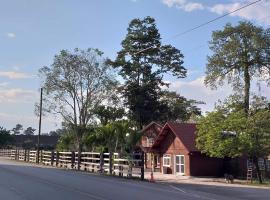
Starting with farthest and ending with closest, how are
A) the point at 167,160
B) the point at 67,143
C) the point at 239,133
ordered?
the point at 67,143 → the point at 167,160 → the point at 239,133

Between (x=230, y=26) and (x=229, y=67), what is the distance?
477 centimetres

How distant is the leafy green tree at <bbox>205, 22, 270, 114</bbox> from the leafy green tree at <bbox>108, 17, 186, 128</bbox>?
12.3 meters

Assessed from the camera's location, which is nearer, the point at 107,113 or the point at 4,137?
the point at 107,113

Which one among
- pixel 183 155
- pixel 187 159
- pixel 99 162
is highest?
pixel 183 155

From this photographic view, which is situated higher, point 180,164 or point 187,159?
point 187,159

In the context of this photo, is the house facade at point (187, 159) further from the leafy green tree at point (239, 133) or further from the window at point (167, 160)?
the leafy green tree at point (239, 133)

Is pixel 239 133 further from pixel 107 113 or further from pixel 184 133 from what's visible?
pixel 107 113

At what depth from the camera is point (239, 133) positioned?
3672cm

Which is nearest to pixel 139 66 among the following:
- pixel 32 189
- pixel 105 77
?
pixel 105 77

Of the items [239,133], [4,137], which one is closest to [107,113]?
[239,133]

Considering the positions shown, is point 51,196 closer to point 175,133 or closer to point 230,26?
point 175,133

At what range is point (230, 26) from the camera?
57.1 metres

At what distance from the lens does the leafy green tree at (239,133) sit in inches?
1407

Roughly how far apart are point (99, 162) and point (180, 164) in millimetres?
8188
